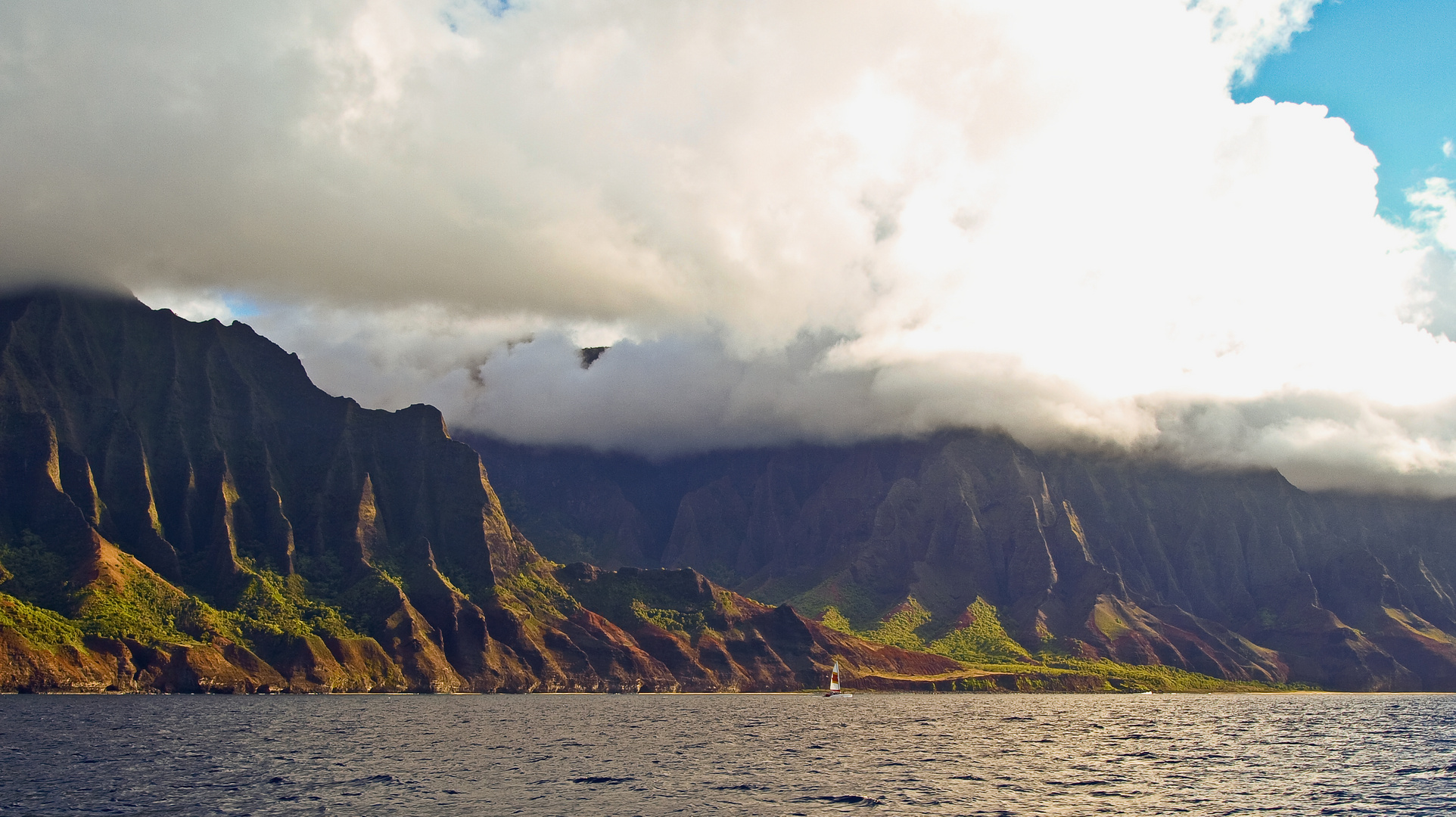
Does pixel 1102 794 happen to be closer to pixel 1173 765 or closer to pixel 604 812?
pixel 1173 765

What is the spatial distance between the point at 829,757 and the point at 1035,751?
39979mm

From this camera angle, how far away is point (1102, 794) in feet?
441

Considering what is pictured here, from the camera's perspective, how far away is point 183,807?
114312mm

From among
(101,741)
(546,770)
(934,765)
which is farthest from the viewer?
(101,741)

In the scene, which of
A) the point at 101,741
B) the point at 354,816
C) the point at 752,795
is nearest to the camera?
the point at 354,816

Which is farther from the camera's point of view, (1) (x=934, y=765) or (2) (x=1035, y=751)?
(2) (x=1035, y=751)

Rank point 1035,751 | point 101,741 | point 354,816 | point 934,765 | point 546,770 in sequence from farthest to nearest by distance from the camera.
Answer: point 1035,751 → point 101,741 → point 934,765 → point 546,770 → point 354,816

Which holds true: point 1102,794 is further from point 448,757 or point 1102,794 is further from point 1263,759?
point 448,757

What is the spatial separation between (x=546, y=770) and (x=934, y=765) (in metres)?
55.0

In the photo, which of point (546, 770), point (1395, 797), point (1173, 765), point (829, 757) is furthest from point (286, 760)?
point (1395, 797)

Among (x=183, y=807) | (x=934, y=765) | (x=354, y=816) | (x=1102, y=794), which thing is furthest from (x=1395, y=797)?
(x=183, y=807)

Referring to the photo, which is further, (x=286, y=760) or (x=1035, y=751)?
(x=1035, y=751)

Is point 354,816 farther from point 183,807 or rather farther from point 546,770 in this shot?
point 546,770

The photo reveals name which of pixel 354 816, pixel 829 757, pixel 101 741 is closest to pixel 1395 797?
pixel 829 757
